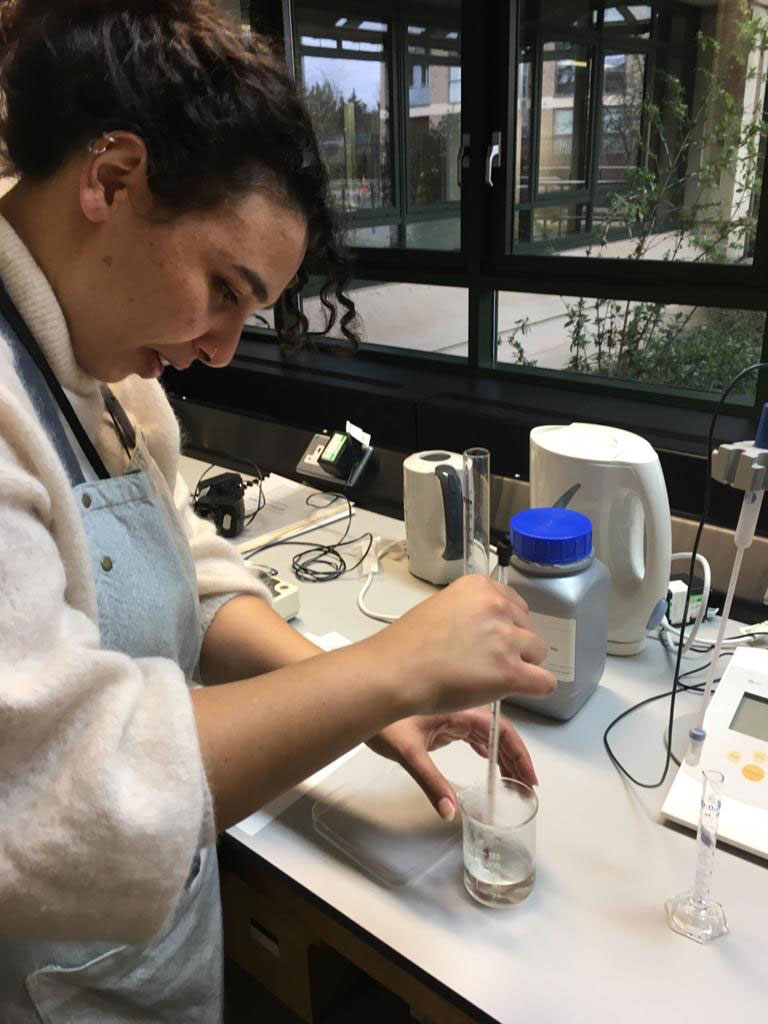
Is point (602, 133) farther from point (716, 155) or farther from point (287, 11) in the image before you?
point (287, 11)

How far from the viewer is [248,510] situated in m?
1.63

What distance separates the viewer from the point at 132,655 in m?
0.70

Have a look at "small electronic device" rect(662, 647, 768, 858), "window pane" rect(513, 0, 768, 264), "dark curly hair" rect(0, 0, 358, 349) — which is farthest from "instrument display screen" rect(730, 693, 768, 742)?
"window pane" rect(513, 0, 768, 264)

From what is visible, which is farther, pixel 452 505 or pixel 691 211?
pixel 691 211

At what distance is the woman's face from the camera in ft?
2.05

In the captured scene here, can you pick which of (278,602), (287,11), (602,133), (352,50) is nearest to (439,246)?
(602,133)

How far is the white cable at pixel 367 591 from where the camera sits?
1.18m

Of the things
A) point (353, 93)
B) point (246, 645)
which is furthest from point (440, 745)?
point (353, 93)

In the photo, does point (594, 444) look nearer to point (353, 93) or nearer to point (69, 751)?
point (69, 751)

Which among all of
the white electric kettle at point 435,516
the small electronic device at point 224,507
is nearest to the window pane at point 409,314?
the small electronic device at point 224,507

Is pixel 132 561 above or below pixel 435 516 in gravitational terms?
above

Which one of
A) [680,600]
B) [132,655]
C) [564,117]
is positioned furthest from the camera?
[564,117]

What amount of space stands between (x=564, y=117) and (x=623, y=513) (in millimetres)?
1272

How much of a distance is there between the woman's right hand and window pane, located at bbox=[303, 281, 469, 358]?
1.68 meters
